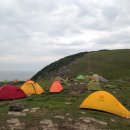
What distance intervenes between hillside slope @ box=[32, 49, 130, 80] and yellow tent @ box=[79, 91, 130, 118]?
44.3m

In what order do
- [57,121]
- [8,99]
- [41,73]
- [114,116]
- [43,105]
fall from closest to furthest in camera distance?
[57,121], [114,116], [43,105], [8,99], [41,73]

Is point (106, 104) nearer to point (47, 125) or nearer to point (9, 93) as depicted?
point (47, 125)

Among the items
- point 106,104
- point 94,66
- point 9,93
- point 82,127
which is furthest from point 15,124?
point 94,66

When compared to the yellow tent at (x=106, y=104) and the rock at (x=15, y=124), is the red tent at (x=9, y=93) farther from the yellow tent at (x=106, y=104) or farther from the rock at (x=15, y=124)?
the rock at (x=15, y=124)

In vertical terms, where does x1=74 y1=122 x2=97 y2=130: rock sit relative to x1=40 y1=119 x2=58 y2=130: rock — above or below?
below

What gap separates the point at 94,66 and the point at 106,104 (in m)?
53.0

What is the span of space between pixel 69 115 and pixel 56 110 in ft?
4.70

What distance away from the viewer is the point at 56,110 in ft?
64.5

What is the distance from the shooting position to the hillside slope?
6925 cm

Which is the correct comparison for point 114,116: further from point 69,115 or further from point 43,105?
point 43,105

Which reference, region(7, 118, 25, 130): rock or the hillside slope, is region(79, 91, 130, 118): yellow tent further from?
the hillside slope

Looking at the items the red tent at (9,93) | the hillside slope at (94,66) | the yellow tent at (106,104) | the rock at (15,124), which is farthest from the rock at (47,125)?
the hillside slope at (94,66)

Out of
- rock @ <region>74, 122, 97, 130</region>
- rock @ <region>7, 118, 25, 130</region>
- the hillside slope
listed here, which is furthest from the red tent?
the hillside slope

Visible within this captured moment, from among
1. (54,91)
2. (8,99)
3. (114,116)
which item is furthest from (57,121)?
(54,91)
